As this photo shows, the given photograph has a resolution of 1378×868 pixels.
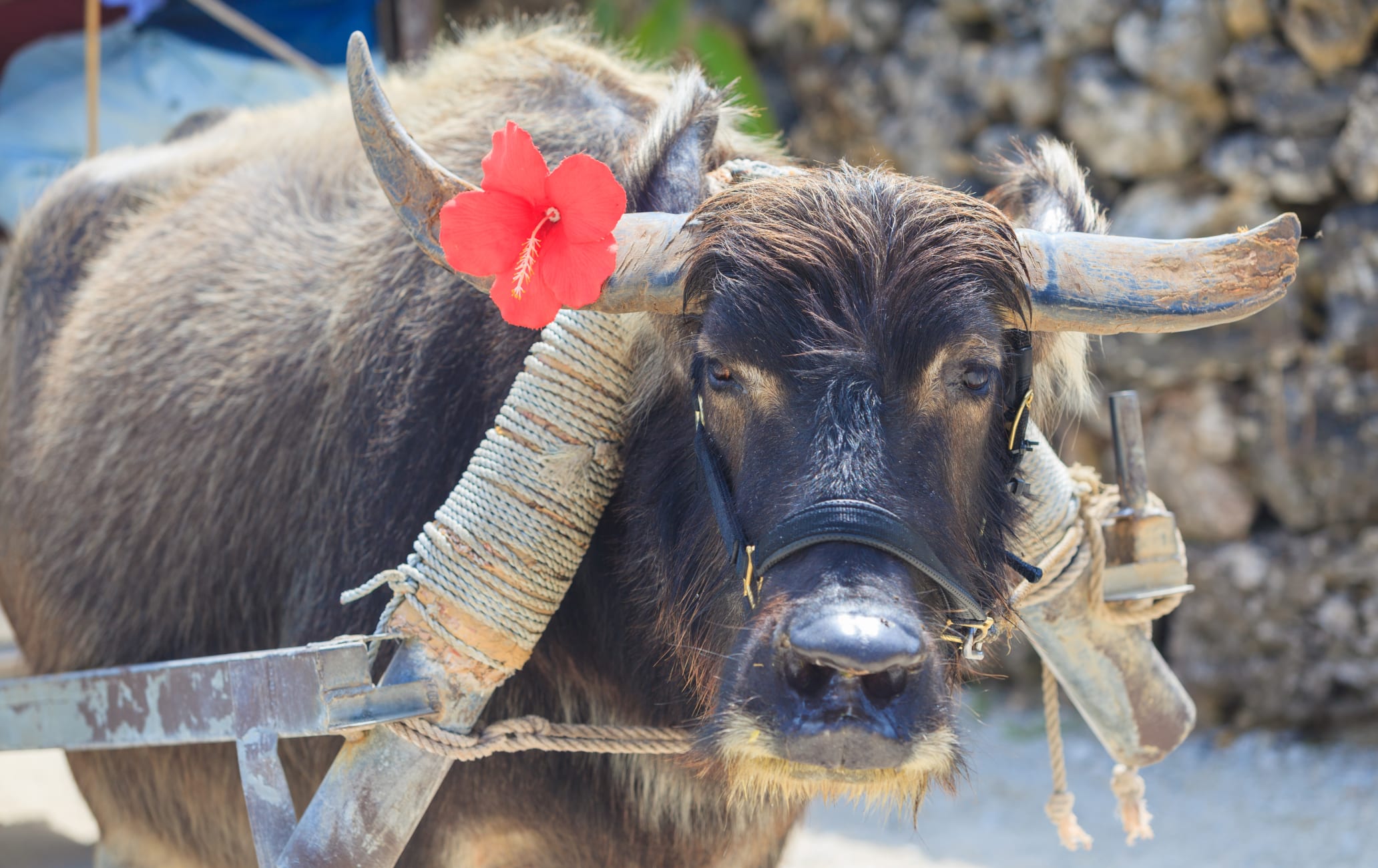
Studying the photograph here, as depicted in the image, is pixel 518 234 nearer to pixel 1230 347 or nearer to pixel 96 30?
pixel 96 30

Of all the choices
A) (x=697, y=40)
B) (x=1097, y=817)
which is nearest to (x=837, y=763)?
(x=1097, y=817)

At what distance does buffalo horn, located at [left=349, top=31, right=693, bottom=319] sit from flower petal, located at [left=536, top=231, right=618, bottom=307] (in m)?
0.08

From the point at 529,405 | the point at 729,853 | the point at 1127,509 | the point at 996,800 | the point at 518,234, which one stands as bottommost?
the point at 996,800

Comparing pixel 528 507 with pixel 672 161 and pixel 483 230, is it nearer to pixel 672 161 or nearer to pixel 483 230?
pixel 483 230

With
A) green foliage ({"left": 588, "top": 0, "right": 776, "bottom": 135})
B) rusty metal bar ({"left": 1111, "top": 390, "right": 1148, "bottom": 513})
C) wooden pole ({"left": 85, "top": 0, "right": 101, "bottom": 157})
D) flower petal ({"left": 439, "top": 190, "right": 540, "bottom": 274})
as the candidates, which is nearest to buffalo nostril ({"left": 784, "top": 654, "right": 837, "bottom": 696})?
flower petal ({"left": 439, "top": 190, "right": 540, "bottom": 274})

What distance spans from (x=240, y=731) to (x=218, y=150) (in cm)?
200

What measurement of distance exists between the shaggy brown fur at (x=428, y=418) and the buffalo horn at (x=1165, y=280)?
90 mm

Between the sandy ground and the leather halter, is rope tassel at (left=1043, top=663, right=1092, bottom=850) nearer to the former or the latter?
the leather halter

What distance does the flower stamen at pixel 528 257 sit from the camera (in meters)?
1.67

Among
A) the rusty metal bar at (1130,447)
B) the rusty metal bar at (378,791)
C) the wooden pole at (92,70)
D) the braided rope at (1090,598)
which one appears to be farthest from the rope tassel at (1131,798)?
the wooden pole at (92,70)

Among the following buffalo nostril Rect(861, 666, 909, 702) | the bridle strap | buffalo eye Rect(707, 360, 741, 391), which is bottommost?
buffalo nostril Rect(861, 666, 909, 702)

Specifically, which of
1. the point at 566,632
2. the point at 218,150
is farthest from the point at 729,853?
the point at 218,150

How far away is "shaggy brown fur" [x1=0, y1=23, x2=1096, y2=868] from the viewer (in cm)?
173

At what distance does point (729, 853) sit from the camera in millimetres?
2377
